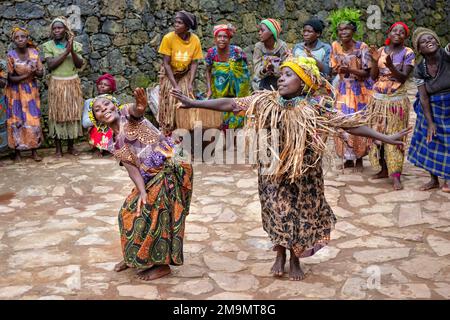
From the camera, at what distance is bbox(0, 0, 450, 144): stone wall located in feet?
28.9

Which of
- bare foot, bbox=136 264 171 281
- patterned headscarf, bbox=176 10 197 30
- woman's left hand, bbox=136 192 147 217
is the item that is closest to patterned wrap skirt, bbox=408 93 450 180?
patterned headscarf, bbox=176 10 197 30

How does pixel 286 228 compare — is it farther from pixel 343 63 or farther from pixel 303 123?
pixel 343 63

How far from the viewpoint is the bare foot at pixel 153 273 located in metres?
4.59

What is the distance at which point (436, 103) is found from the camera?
638 centimetres

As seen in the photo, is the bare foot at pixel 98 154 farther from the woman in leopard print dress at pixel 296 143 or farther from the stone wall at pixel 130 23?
the woman in leopard print dress at pixel 296 143

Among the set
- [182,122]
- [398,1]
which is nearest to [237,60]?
[182,122]

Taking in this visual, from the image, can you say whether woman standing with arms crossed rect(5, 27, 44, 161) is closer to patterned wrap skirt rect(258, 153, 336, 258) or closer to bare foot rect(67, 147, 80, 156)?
bare foot rect(67, 147, 80, 156)

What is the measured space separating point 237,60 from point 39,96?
275 centimetres

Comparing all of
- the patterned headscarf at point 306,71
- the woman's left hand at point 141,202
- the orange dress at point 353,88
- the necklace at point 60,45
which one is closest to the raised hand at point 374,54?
the orange dress at point 353,88

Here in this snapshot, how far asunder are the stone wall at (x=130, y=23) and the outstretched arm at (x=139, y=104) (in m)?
4.91

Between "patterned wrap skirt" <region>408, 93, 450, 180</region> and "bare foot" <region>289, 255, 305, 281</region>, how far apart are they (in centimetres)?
260

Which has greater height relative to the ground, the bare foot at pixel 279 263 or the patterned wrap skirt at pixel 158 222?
the patterned wrap skirt at pixel 158 222

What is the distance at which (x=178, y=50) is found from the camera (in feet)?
26.1

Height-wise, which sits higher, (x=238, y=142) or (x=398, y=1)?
(x=398, y=1)
